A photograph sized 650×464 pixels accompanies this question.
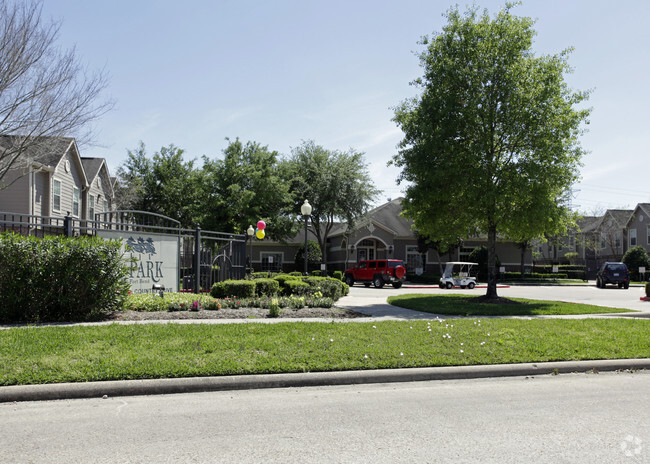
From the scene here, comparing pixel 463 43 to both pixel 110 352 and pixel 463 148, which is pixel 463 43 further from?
pixel 110 352

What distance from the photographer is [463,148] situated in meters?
17.6

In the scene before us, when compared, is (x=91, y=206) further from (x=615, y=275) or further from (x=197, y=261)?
(x=615, y=275)

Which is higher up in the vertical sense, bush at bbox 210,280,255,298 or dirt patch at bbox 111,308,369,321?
bush at bbox 210,280,255,298

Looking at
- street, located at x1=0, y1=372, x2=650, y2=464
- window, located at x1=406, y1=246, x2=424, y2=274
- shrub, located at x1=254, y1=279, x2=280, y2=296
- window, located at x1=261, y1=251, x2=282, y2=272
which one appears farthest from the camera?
window, located at x1=261, y1=251, x2=282, y2=272

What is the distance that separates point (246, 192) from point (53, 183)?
486 inches

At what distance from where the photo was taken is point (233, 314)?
37.9ft

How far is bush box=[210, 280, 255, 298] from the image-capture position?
14.0 metres

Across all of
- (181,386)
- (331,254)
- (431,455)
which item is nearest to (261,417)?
(181,386)

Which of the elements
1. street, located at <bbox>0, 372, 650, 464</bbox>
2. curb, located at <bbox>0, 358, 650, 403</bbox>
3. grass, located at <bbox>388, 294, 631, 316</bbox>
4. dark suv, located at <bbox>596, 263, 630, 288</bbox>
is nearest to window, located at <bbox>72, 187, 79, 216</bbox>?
grass, located at <bbox>388, 294, 631, 316</bbox>

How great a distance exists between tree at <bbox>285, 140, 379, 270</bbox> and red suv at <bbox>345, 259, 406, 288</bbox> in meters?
6.08

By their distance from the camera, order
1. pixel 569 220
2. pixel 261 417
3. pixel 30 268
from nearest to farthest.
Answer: pixel 261 417 → pixel 30 268 → pixel 569 220

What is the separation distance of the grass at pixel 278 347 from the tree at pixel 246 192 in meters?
25.9

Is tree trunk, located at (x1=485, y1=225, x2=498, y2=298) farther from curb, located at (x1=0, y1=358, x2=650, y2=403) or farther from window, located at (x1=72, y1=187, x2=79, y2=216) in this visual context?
window, located at (x1=72, y1=187, x2=79, y2=216)

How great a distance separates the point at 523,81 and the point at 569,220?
544 cm
